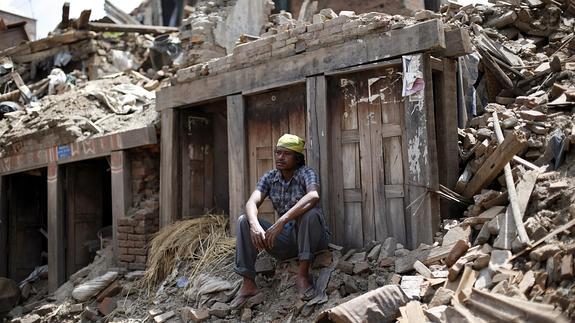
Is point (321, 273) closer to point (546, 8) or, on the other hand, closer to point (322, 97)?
point (322, 97)

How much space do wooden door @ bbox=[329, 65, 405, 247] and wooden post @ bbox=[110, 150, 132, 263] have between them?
339cm

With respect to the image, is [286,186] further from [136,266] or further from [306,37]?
[136,266]

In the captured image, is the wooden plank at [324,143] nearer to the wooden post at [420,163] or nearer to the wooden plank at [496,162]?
the wooden post at [420,163]

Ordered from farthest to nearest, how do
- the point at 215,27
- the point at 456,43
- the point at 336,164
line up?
the point at 215,27 < the point at 336,164 < the point at 456,43

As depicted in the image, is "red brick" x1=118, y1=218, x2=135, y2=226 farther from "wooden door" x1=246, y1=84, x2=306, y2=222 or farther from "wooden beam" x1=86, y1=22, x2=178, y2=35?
"wooden beam" x1=86, y1=22, x2=178, y2=35

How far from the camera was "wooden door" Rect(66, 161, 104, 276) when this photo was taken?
29.6ft

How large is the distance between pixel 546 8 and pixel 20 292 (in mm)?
9212

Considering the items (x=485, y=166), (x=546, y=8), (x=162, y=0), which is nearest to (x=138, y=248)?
(x=485, y=166)

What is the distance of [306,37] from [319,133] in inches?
41.2

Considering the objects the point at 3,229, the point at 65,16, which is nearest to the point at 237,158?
the point at 3,229

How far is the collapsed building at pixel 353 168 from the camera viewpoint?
4.25m

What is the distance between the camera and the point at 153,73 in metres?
12.6

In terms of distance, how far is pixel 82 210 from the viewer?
9227 mm

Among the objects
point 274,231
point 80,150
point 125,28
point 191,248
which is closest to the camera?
point 274,231
